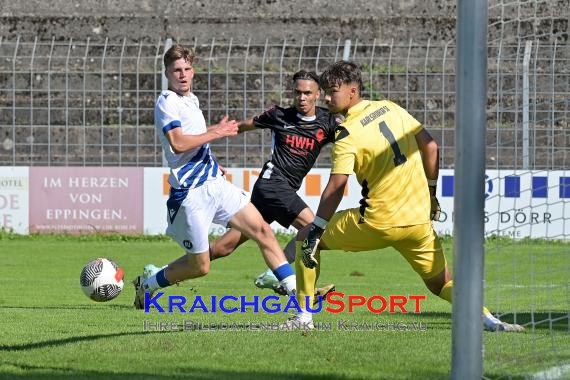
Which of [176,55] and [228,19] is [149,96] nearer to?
[228,19]

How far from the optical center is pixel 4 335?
26.6ft

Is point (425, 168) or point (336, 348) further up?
point (425, 168)

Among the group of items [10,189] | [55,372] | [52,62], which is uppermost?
[52,62]

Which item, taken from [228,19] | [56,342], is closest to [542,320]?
[56,342]

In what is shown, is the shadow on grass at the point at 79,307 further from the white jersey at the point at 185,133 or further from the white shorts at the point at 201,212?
the white jersey at the point at 185,133

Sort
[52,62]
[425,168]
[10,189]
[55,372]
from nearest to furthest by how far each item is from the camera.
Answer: [55,372] → [425,168] → [10,189] → [52,62]

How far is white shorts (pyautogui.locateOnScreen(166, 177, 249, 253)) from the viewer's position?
8844 millimetres

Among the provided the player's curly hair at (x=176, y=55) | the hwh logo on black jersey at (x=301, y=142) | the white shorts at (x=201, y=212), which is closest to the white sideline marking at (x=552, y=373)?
the white shorts at (x=201, y=212)

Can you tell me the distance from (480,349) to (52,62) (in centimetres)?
1670

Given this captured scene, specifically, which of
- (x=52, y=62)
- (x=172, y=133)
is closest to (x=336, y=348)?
(x=172, y=133)

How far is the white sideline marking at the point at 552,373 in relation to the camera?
20.9ft

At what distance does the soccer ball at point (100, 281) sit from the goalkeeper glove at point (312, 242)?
229cm

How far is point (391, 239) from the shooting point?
25.7 feet

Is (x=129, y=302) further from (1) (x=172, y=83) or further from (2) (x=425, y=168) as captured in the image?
(2) (x=425, y=168)
